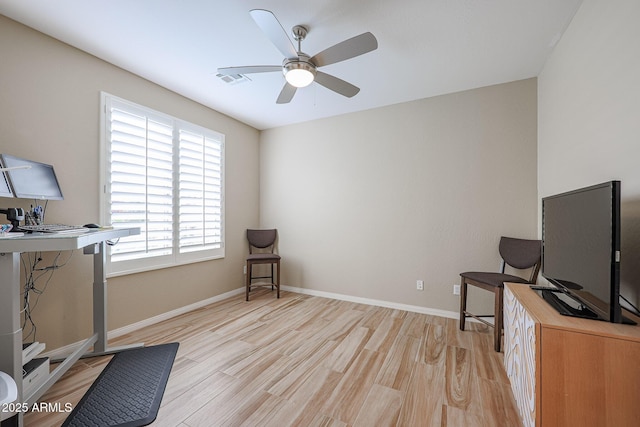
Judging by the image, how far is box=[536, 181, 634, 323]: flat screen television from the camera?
1.09 metres

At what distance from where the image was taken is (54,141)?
6.77 ft

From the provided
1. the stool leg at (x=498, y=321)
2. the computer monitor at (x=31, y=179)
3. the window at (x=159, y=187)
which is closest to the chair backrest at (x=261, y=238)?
the window at (x=159, y=187)

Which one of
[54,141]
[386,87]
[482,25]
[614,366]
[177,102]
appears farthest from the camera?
[177,102]

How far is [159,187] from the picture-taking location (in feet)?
9.11

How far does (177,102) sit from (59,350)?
2.69m

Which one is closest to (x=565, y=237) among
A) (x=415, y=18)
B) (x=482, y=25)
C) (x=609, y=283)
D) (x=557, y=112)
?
(x=609, y=283)

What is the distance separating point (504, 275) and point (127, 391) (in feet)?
10.7

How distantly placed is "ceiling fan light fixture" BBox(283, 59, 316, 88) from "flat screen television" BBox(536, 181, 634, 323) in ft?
5.95

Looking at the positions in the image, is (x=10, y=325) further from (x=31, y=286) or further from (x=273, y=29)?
(x=273, y=29)

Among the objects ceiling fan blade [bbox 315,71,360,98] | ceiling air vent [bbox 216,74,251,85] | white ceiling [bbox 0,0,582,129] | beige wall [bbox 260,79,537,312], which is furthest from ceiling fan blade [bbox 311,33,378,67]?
beige wall [bbox 260,79,537,312]

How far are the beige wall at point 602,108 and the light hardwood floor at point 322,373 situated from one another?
45.0 inches

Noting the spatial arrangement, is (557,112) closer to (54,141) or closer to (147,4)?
(147,4)

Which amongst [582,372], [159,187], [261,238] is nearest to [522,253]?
[582,372]

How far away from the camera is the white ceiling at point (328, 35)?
68.1 inches
